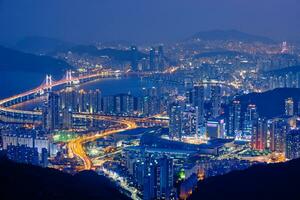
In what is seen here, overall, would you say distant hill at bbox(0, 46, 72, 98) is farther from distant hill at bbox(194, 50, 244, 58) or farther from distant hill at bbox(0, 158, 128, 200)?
distant hill at bbox(0, 158, 128, 200)

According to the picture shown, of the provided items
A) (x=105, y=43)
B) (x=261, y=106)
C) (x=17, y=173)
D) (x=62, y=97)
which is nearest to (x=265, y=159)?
(x=261, y=106)

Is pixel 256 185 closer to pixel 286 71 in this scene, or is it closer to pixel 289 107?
pixel 289 107

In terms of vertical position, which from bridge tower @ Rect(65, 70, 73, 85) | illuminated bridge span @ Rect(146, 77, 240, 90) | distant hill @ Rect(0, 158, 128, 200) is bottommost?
distant hill @ Rect(0, 158, 128, 200)

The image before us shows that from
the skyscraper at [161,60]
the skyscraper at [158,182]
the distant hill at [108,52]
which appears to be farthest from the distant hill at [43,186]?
the distant hill at [108,52]

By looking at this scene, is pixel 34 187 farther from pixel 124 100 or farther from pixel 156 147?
pixel 124 100

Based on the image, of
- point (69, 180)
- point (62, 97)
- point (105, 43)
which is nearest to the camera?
point (69, 180)

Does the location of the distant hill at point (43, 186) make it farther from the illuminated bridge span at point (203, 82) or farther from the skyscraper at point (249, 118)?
the illuminated bridge span at point (203, 82)

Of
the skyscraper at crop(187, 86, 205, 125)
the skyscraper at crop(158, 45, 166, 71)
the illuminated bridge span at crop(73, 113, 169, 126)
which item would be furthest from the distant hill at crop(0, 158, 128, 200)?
the skyscraper at crop(158, 45, 166, 71)
